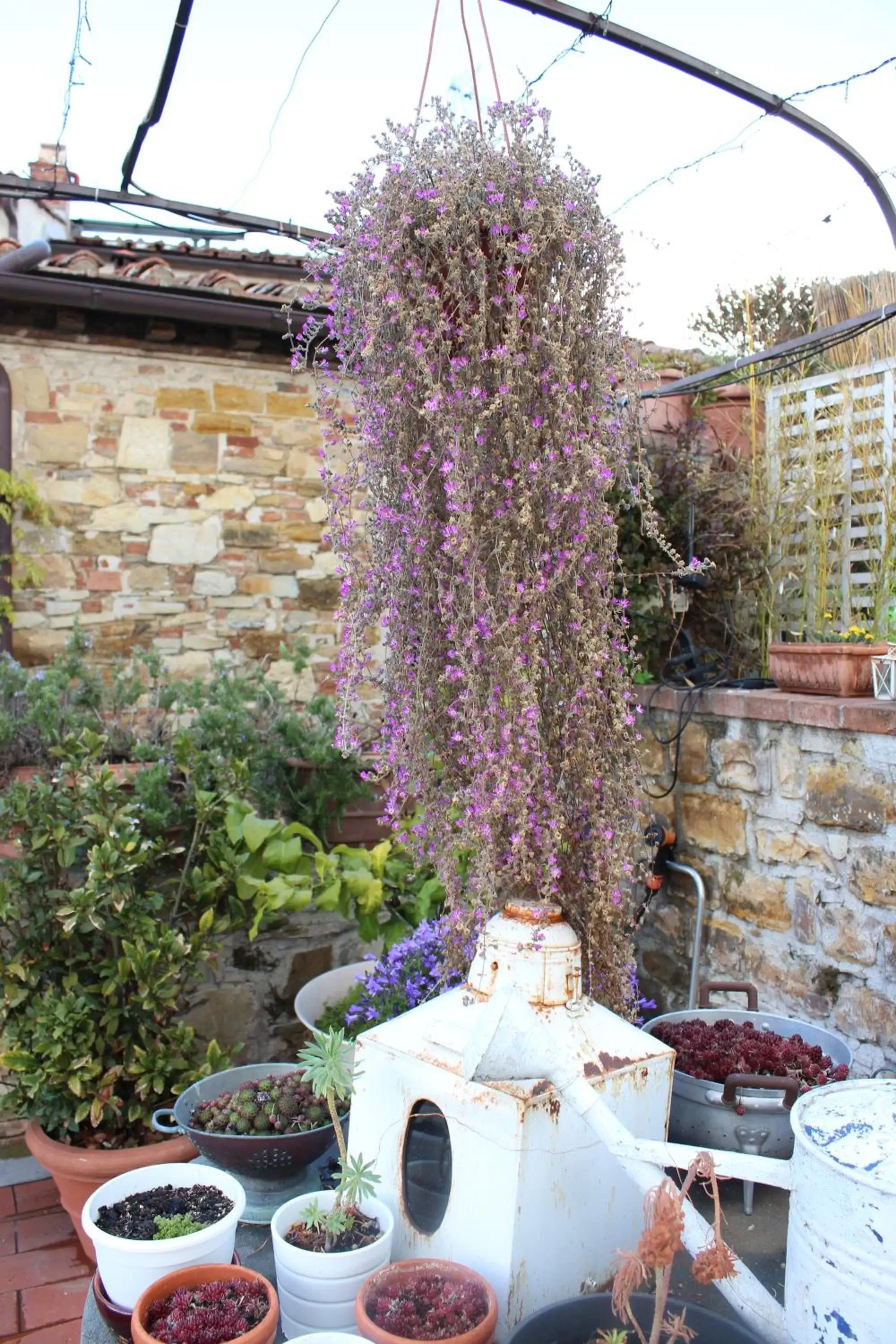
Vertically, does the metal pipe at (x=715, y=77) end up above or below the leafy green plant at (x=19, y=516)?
above

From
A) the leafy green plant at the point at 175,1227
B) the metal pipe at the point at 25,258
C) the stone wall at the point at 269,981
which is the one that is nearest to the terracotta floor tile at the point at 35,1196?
the stone wall at the point at 269,981

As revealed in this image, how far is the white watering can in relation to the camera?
1100 millimetres

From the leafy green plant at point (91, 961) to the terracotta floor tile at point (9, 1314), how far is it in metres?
0.39

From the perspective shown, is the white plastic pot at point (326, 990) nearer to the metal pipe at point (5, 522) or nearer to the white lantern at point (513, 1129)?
the white lantern at point (513, 1129)

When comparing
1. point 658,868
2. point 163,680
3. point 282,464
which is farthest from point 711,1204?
point 282,464

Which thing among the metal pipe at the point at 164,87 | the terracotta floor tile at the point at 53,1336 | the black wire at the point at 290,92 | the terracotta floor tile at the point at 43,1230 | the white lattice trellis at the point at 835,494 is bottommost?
the terracotta floor tile at the point at 43,1230

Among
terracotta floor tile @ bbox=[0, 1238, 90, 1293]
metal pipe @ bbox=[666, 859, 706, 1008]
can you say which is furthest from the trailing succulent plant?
metal pipe @ bbox=[666, 859, 706, 1008]

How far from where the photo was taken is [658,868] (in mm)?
3627

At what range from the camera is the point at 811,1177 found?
1.17 metres

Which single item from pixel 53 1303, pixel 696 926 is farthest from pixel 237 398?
pixel 53 1303

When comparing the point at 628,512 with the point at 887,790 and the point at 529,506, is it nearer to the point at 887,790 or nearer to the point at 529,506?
the point at 887,790

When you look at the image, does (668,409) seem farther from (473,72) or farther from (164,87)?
(473,72)

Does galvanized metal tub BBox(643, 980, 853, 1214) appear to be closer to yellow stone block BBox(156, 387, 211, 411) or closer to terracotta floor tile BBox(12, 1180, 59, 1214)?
terracotta floor tile BBox(12, 1180, 59, 1214)

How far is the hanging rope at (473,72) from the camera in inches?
67.1
